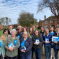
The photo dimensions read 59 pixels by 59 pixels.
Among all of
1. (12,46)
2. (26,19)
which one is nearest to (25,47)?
(12,46)

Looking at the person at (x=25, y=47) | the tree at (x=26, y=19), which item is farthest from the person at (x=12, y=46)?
the tree at (x=26, y=19)

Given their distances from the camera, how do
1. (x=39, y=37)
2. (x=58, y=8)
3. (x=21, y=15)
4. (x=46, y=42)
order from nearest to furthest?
(x=39, y=37)
(x=46, y=42)
(x=58, y=8)
(x=21, y=15)

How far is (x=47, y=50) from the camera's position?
4.59 meters

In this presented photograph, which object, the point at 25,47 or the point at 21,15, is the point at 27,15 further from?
the point at 25,47

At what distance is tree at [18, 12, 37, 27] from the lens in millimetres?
49156

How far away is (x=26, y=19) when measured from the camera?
50.9 meters

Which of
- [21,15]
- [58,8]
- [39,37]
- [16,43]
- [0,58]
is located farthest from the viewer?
[21,15]

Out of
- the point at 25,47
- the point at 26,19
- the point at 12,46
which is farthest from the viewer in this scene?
the point at 26,19

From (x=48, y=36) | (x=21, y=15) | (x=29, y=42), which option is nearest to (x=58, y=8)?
(x=48, y=36)

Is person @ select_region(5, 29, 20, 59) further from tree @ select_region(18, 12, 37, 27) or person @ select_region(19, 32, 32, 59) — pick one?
tree @ select_region(18, 12, 37, 27)

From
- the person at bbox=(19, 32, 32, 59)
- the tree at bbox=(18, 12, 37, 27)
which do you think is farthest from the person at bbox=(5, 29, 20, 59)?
the tree at bbox=(18, 12, 37, 27)

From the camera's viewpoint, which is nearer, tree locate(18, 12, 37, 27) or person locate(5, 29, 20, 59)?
person locate(5, 29, 20, 59)

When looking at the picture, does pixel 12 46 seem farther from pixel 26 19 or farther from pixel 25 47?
pixel 26 19

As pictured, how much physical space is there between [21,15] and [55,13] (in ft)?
123
